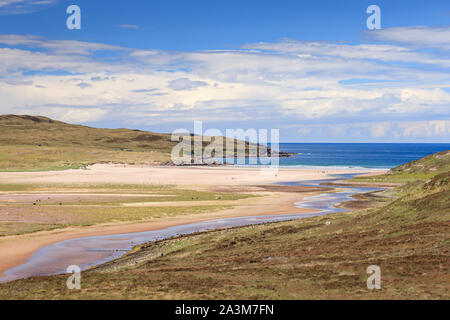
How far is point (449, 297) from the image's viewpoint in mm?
13805

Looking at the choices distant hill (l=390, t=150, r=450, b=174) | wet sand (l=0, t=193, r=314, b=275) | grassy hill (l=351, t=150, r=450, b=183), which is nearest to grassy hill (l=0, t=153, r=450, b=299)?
wet sand (l=0, t=193, r=314, b=275)

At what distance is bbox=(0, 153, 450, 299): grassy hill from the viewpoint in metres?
15.6

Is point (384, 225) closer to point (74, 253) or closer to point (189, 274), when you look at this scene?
point (189, 274)

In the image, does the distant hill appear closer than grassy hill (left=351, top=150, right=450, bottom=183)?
Yes

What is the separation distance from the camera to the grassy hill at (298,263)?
15.6 metres

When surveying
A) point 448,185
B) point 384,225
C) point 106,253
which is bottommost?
point 106,253

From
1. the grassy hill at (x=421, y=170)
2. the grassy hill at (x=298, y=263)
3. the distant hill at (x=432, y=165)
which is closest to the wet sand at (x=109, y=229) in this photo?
the grassy hill at (x=298, y=263)

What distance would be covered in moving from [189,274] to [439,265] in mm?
9550

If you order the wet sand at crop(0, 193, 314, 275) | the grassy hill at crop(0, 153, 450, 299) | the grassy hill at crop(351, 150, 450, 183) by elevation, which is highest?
the grassy hill at crop(351, 150, 450, 183)

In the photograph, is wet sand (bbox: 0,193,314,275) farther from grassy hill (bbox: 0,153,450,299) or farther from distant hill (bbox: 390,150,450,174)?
distant hill (bbox: 390,150,450,174)

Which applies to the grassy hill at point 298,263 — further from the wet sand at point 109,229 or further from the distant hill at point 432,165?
the distant hill at point 432,165

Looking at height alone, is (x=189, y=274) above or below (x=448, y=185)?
below

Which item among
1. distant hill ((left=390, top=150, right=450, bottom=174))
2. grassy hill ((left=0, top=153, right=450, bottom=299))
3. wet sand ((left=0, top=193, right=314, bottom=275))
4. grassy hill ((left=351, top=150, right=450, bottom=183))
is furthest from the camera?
grassy hill ((left=351, top=150, right=450, bottom=183))
